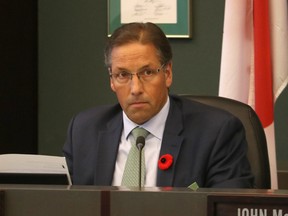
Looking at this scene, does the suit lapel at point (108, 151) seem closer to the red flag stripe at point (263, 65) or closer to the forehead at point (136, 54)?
the forehead at point (136, 54)

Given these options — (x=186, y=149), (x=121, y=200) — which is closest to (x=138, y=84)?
(x=186, y=149)

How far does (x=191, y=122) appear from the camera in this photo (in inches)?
92.4

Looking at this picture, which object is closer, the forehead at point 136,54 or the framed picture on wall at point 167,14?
the forehead at point 136,54

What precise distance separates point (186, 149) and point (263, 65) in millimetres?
1163

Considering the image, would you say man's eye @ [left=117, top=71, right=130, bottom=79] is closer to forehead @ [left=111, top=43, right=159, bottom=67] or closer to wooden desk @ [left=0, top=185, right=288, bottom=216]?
forehead @ [left=111, top=43, right=159, bottom=67]

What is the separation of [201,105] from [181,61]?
1.78 m

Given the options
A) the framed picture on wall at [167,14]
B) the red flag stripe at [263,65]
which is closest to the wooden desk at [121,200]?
the red flag stripe at [263,65]

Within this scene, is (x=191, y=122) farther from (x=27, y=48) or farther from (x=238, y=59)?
(x=27, y=48)

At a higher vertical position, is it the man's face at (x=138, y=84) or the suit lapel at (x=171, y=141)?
the man's face at (x=138, y=84)

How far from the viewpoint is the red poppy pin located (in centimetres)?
216

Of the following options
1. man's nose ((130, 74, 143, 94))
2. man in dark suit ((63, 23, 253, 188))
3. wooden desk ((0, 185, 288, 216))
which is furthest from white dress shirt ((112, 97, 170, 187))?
wooden desk ((0, 185, 288, 216))

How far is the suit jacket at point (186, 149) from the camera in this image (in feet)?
7.13

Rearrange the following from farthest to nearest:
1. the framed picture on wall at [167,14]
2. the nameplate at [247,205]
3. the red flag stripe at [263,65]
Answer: the framed picture on wall at [167,14] → the red flag stripe at [263,65] → the nameplate at [247,205]

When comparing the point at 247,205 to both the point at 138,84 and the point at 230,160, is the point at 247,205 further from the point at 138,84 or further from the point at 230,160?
the point at 138,84
